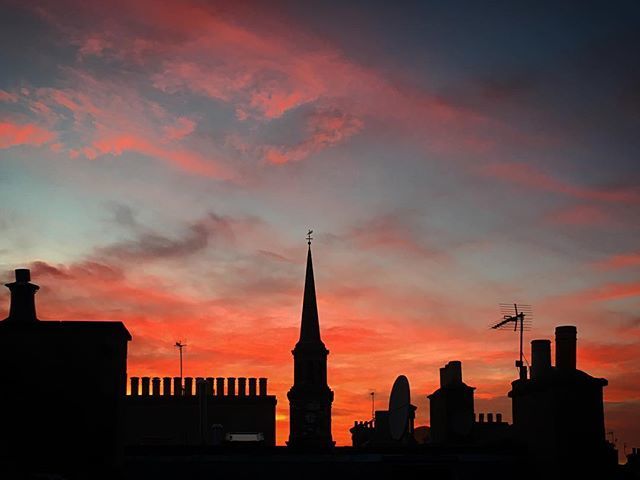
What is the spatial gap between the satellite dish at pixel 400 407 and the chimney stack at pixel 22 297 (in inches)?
533

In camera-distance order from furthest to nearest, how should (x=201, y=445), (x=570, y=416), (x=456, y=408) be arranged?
(x=456, y=408)
(x=201, y=445)
(x=570, y=416)

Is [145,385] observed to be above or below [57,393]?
above

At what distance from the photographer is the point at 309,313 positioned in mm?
97250

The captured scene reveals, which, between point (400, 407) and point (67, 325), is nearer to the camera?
point (67, 325)

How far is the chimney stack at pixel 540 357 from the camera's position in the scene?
30000mm

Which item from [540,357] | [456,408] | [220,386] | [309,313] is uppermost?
[309,313]

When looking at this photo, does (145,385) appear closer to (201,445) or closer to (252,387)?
(252,387)

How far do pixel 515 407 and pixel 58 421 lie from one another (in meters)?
14.1

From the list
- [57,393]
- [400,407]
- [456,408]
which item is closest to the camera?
[57,393]

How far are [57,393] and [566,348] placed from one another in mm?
14822

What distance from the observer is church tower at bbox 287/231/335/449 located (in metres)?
89.2

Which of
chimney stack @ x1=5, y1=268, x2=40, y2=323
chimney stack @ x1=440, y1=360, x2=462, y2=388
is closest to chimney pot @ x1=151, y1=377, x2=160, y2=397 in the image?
chimney stack @ x1=440, y1=360, x2=462, y2=388

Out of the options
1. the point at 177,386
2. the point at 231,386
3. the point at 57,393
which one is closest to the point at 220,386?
the point at 231,386

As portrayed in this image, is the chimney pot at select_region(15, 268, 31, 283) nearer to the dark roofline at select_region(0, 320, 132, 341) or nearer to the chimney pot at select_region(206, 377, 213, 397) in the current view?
the dark roofline at select_region(0, 320, 132, 341)
